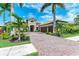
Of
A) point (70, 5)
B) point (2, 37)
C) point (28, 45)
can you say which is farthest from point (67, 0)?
point (2, 37)

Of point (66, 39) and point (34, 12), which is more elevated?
point (34, 12)

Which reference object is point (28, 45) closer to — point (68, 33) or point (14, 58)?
point (14, 58)

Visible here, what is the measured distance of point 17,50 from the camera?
2.29 metres

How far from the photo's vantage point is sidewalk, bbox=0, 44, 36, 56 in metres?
2.28

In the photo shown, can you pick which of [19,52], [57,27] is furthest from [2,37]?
[57,27]

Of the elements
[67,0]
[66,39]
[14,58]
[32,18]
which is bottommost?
[14,58]

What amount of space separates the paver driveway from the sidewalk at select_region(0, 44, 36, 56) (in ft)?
0.27

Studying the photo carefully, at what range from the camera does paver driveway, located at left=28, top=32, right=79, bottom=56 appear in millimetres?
2268

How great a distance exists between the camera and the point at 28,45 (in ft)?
7.64

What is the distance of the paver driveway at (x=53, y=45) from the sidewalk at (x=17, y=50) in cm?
8

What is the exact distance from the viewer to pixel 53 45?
7.58 ft

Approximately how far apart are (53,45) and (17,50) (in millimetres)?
374

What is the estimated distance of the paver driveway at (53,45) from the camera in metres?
2.27

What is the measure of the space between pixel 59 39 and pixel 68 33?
4.4 inches
